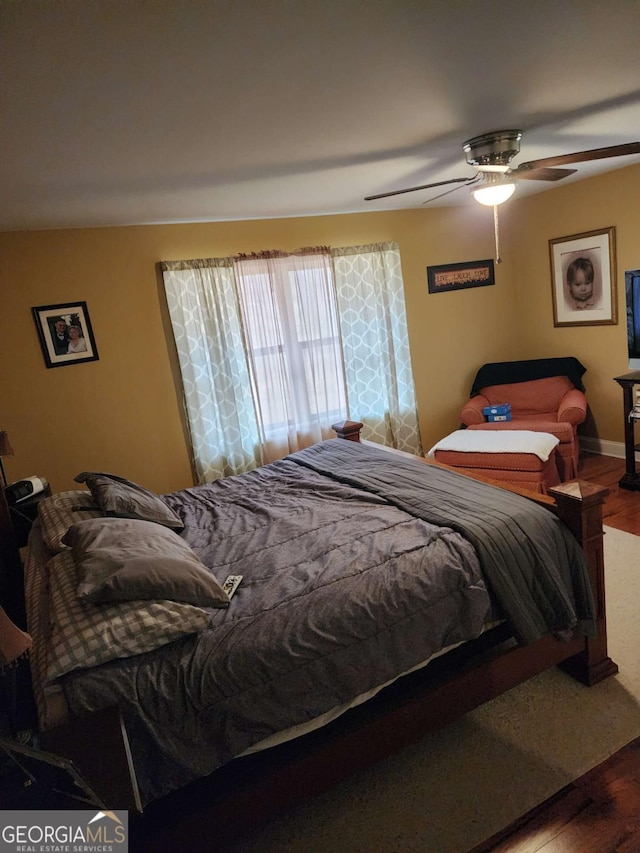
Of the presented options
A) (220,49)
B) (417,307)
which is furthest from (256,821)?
(417,307)

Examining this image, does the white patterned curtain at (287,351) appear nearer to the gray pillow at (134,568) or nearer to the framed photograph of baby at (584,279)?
the framed photograph of baby at (584,279)

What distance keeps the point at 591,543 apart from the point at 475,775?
99cm

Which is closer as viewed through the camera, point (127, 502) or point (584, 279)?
point (127, 502)

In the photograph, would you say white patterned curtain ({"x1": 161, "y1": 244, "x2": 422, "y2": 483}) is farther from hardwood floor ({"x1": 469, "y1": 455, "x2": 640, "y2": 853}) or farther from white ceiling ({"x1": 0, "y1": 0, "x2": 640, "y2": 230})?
hardwood floor ({"x1": 469, "y1": 455, "x2": 640, "y2": 853})

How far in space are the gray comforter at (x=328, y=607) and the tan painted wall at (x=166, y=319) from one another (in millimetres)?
1625

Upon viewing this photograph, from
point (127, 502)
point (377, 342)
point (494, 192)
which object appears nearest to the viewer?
point (127, 502)

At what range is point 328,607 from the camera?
5.58 feet

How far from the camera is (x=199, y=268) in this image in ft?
13.0

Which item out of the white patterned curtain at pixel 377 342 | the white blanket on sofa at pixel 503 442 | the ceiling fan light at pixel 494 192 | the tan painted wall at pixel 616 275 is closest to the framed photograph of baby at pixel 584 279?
the tan painted wall at pixel 616 275

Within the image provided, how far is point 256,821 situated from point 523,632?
3.66ft

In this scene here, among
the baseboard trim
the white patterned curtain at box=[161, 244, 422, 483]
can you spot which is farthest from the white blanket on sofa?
the baseboard trim

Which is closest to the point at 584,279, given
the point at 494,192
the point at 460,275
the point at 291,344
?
the point at 460,275

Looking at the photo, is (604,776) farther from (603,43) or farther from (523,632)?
(603,43)

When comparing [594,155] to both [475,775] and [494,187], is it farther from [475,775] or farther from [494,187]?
[475,775]
